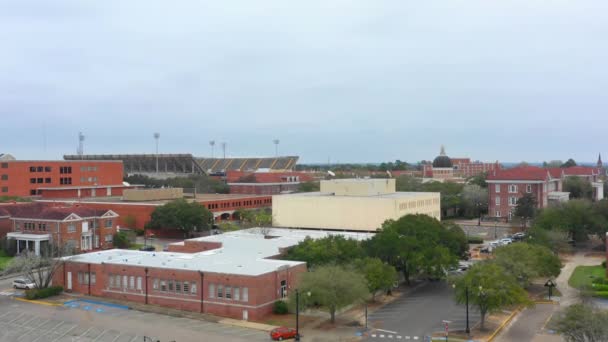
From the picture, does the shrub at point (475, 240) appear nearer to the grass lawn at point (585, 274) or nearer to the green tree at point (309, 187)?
the grass lawn at point (585, 274)

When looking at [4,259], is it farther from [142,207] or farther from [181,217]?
[142,207]

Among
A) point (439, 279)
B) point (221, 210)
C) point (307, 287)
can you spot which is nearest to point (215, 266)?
point (307, 287)

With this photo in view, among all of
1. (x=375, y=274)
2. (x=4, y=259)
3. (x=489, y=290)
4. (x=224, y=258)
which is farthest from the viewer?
(x=4, y=259)

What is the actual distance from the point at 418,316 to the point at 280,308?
355 inches

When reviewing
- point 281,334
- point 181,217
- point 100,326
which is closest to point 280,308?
point 281,334

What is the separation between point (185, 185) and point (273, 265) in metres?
109

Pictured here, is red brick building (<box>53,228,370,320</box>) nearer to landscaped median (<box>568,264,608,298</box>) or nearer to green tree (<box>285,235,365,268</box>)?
green tree (<box>285,235,365,268</box>)

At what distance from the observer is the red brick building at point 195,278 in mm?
39812

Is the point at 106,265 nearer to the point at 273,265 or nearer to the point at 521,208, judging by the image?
the point at 273,265

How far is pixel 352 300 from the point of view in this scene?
36.8 m

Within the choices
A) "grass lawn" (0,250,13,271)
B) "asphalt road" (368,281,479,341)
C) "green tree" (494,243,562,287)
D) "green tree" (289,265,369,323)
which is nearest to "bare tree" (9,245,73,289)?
"grass lawn" (0,250,13,271)

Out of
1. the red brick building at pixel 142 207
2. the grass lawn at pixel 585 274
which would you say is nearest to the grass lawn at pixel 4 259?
the red brick building at pixel 142 207

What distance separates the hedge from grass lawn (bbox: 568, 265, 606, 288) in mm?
40676

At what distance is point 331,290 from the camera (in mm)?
36438
